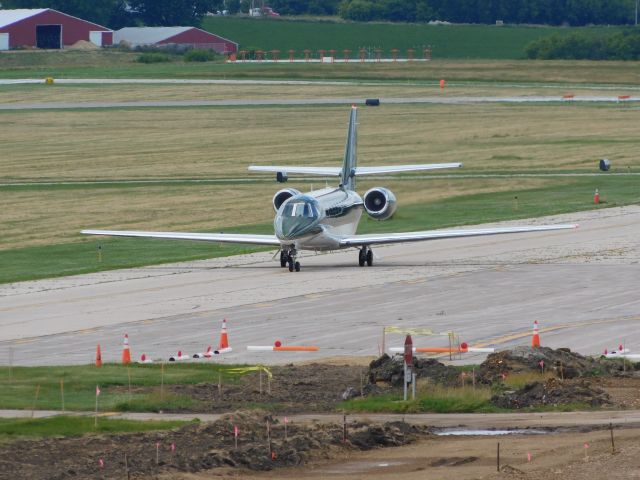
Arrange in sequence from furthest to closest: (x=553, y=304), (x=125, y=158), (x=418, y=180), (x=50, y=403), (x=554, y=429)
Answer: (x=125, y=158)
(x=418, y=180)
(x=553, y=304)
(x=50, y=403)
(x=554, y=429)

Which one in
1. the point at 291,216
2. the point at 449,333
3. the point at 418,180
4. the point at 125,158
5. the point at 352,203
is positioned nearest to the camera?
the point at 449,333

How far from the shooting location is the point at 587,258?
170 ft

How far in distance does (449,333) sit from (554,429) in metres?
9.94

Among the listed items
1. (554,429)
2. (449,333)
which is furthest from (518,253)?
(554,429)

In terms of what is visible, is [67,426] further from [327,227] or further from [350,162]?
[350,162]

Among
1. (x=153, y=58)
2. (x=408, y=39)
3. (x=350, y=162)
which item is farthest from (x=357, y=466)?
(x=408, y=39)

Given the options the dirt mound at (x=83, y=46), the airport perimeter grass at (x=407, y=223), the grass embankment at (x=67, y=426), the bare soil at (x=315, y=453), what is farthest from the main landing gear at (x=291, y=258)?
the dirt mound at (x=83, y=46)

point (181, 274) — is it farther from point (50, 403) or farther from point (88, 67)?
point (88, 67)

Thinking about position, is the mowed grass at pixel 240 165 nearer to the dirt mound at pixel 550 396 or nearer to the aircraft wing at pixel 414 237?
the aircraft wing at pixel 414 237

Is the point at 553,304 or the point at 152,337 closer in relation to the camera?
the point at 152,337

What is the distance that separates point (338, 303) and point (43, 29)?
141 metres

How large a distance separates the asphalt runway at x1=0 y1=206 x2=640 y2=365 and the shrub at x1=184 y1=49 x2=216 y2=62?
120 metres

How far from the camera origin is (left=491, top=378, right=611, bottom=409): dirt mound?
91.1 feet

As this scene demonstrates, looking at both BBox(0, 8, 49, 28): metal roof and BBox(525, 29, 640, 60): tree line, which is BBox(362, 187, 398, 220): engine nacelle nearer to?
BBox(525, 29, 640, 60): tree line
